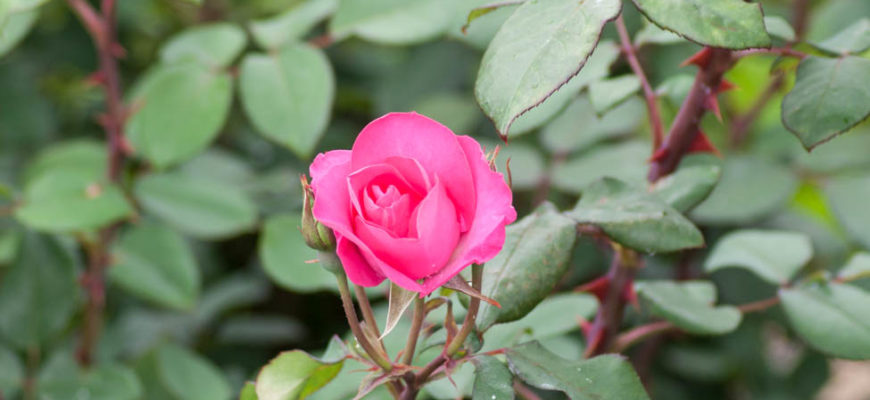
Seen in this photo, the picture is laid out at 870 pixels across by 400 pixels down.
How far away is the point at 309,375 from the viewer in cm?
49

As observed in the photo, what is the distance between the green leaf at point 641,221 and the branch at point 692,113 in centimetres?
7

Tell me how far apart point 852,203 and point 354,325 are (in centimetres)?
82

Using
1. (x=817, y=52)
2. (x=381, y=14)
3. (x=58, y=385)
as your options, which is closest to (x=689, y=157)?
(x=817, y=52)

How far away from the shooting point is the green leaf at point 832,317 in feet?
2.02

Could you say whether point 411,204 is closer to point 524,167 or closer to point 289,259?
point 289,259

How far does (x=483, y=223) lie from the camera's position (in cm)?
41

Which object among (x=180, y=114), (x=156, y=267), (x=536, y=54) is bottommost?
(x=156, y=267)

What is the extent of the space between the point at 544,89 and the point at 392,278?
13 cm

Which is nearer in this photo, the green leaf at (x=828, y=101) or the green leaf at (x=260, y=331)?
the green leaf at (x=828, y=101)

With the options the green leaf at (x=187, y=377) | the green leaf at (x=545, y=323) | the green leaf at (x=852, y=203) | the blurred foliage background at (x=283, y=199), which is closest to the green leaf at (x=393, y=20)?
the blurred foliage background at (x=283, y=199)

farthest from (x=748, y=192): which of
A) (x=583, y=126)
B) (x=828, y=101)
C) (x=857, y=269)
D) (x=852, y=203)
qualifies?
(x=828, y=101)

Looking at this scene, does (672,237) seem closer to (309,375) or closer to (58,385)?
(309,375)

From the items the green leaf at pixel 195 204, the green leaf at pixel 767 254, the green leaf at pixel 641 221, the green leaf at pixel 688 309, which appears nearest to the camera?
the green leaf at pixel 641 221

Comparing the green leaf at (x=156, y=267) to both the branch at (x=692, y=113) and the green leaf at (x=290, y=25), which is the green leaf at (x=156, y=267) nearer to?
the green leaf at (x=290, y=25)
